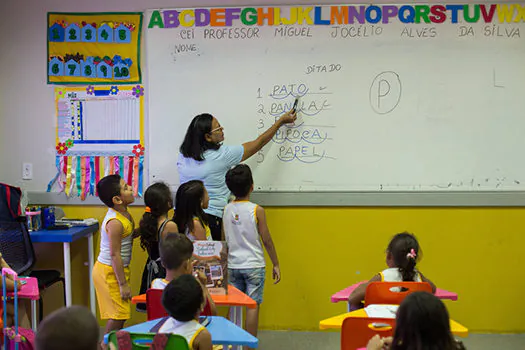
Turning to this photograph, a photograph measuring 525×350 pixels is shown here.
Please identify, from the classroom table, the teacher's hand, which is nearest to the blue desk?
the classroom table

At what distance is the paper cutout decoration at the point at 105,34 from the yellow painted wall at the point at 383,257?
180 centimetres

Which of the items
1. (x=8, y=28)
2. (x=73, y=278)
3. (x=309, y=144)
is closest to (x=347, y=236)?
(x=309, y=144)

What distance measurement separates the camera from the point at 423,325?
68.5 inches

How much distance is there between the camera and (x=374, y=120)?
13.2 ft

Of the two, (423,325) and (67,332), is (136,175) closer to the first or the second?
(67,332)

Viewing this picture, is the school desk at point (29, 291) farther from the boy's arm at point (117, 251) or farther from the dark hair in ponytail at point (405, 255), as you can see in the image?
the dark hair in ponytail at point (405, 255)

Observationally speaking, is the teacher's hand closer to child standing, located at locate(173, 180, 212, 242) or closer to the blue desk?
child standing, located at locate(173, 180, 212, 242)

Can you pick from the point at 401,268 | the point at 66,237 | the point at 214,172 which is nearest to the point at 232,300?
the point at 401,268

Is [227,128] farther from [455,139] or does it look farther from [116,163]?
[455,139]

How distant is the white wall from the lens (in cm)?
423

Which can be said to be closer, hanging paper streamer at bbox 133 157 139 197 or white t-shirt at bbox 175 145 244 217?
white t-shirt at bbox 175 145 244 217

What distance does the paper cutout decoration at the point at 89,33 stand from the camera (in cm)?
418

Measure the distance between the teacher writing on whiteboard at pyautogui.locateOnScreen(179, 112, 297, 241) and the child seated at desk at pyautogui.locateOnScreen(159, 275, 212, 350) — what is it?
4.85 ft

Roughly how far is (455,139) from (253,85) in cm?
154
